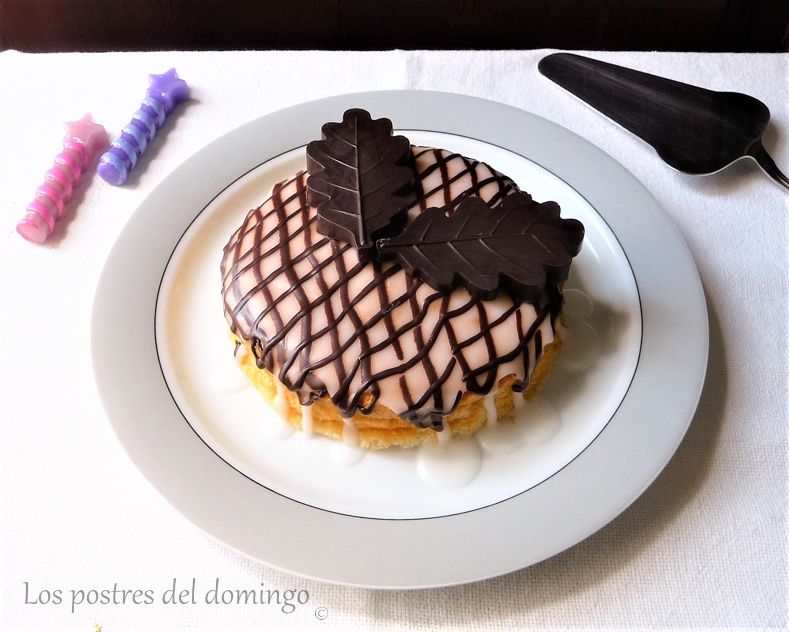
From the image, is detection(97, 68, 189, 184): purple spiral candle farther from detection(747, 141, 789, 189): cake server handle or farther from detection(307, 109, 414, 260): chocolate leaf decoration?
detection(747, 141, 789, 189): cake server handle

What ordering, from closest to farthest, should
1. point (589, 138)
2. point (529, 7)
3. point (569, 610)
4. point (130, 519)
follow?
point (569, 610) < point (130, 519) < point (589, 138) < point (529, 7)

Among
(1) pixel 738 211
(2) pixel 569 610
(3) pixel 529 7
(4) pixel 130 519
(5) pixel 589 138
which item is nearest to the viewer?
(2) pixel 569 610

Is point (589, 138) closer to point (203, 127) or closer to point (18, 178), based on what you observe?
point (203, 127)

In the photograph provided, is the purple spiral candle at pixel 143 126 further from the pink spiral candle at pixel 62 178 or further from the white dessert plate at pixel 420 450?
the white dessert plate at pixel 420 450

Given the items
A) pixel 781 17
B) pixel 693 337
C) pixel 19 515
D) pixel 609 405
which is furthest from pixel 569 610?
pixel 781 17

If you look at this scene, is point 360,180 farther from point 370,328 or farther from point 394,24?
point 394,24

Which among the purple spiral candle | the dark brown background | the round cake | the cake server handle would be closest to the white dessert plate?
the round cake

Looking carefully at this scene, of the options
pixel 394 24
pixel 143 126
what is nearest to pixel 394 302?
pixel 143 126
